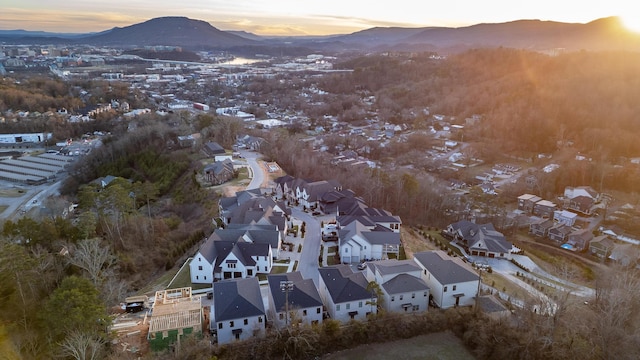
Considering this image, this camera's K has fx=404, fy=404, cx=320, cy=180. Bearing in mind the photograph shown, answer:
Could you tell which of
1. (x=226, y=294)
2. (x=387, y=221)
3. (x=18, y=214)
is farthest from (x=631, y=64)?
(x=18, y=214)

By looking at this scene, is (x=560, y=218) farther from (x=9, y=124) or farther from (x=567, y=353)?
(x=9, y=124)

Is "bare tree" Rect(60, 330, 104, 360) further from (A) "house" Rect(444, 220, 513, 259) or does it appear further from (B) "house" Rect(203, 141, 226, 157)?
(B) "house" Rect(203, 141, 226, 157)

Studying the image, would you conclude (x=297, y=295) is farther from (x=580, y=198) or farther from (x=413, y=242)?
(x=580, y=198)

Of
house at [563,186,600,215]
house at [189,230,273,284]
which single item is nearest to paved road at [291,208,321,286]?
house at [189,230,273,284]

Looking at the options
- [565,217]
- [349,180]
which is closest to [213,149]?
[349,180]

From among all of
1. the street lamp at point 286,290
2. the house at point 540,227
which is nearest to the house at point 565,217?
the house at point 540,227

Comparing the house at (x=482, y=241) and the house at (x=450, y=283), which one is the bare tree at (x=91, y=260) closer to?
the house at (x=450, y=283)
